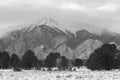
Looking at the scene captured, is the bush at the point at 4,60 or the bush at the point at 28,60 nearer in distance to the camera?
the bush at the point at 28,60

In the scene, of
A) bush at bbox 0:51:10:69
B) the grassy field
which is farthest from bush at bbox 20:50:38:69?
the grassy field

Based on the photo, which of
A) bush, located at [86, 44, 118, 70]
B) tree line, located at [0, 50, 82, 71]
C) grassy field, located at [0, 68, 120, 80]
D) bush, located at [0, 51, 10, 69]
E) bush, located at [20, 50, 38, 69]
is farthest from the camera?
bush, located at [0, 51, 10, 69]

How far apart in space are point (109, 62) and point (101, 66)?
8.22 feet

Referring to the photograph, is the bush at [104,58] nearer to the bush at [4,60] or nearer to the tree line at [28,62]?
the tree line at [28,62]

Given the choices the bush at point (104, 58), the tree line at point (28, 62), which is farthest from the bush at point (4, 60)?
the bush at point (104, 58)

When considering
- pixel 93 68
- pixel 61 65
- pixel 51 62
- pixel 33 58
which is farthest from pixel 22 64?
pixel 93 68

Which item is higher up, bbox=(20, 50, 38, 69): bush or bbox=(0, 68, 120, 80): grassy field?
bbox=(20, 50, 38, 69): bush

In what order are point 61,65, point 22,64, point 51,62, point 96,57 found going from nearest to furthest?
point 96,57 < point 61,65 < point 22,64 < point 51,62

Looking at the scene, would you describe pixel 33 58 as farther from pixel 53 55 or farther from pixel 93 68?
pixel 93 68

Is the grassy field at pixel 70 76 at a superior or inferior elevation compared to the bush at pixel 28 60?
inferior

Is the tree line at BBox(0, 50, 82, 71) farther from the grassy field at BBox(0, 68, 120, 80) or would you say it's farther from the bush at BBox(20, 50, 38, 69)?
the grassy field at BBox(0, 68, 120, 80)

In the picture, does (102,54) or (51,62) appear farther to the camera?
(51,62)

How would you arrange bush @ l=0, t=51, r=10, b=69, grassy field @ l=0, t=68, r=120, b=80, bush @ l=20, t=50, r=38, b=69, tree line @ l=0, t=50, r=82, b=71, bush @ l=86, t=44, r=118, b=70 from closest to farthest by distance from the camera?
grassy field @ l=0, t=68, r=120, b=80 → bush @ l=86, t=44, r=118, b=70 → bush @ l=20, t=50, r=38, b=69 → tree line @ l=0, t=50, r=82, b=71 → bush @ l=0, t=51, r=10, b=69

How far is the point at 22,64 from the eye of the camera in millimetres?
94562
